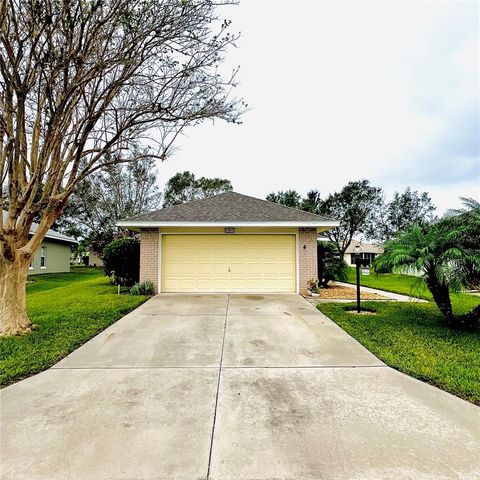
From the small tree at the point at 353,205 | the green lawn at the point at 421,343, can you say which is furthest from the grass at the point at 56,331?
the small tree at the point at 353,205

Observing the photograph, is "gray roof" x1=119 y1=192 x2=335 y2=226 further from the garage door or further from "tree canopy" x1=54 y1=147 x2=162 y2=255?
"tree canopy" x1=54 y1=147 x2=162 y2=255

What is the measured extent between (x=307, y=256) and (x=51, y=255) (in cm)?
2094

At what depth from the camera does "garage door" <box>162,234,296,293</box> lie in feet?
37.1

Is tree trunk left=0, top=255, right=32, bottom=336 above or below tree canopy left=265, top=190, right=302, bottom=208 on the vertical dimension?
below

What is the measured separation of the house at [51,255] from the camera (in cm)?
2107

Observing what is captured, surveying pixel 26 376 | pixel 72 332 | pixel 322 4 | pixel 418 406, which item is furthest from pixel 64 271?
pixel 418 406

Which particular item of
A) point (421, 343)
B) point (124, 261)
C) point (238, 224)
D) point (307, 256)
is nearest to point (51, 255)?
point (124, 261)

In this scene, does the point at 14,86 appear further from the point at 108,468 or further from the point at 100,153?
the point at 108,468

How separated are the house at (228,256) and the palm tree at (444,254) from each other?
14.9ft

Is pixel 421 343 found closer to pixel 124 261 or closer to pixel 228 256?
pixel 228 256

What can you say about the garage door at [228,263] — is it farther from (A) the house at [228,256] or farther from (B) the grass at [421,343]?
(B) the grass at [421,343]

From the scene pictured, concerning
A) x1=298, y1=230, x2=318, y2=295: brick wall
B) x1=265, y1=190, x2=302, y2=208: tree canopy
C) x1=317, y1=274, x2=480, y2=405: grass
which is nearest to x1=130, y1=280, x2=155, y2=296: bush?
x1=298, y1=230, x2=318, y2=295: brick wall

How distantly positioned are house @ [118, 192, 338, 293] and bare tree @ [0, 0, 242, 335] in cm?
489

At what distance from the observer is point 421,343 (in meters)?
5.36
